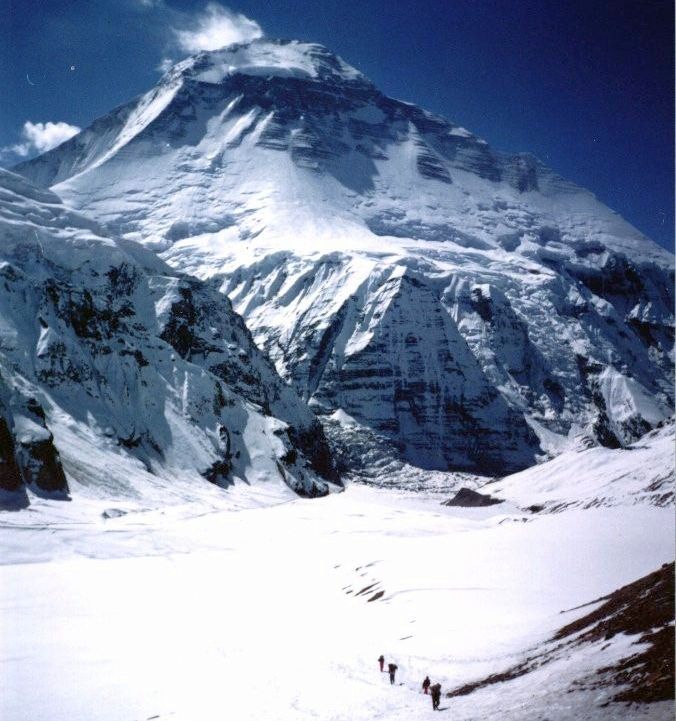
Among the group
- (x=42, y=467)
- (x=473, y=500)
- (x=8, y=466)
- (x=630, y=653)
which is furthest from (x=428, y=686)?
(x=473, y=500)

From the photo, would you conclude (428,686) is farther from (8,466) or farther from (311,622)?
(8,466)

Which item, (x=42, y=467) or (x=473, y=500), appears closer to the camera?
(x=42, y=467)

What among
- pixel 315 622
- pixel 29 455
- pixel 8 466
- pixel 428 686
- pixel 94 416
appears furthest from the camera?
pixel 94 416

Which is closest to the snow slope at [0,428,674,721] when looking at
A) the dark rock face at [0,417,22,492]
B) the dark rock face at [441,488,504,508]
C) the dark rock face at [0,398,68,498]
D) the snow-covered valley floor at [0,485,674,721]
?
the snow-covered valley floor at [0,485,674,721]

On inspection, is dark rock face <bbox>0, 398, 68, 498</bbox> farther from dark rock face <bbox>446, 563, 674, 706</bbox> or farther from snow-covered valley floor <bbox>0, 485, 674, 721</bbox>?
dark rock face <bbox>446, 563, 674, 706</bbox>

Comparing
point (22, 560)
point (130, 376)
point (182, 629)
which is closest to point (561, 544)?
point (182, 629)

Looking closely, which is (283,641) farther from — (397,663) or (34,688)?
(34,688)

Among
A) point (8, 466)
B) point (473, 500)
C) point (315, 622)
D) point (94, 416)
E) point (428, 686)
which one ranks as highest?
point (94, 416)
